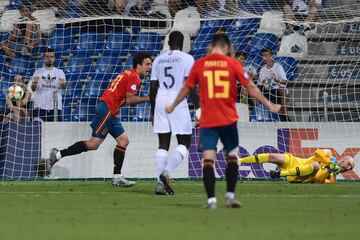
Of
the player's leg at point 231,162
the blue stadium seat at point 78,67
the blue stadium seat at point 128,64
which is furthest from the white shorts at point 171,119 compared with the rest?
the blue stadium seat at point 78,67

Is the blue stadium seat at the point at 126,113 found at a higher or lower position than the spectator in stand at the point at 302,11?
lower

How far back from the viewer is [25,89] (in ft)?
68.8

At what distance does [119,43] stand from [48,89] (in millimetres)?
2361

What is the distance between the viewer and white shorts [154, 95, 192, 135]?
570 inches

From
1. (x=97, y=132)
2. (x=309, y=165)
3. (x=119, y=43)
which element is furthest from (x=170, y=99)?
(x=119, y=43)

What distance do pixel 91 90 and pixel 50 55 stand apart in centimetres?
127

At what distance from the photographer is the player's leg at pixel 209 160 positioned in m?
11.4

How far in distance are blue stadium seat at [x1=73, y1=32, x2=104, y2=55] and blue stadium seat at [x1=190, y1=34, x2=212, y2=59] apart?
6.70 feet

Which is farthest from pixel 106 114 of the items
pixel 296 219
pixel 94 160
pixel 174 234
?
pixel 174 234

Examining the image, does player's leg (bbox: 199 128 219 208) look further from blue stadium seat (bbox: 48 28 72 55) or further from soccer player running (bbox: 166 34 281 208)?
blue stadium seat (bbox: 48 28 72 55)

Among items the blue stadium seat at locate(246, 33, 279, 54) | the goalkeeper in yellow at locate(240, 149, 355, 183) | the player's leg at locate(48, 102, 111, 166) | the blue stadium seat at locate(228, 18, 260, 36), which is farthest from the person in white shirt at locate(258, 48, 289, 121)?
the player's leg at locate(48, 102, 111, 166)

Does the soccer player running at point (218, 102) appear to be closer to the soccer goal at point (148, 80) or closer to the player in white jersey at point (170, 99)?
the player in white jersey at point (170, 99)

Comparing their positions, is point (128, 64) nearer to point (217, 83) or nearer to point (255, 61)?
point (255, 61)

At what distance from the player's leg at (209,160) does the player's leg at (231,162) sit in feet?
0.42
